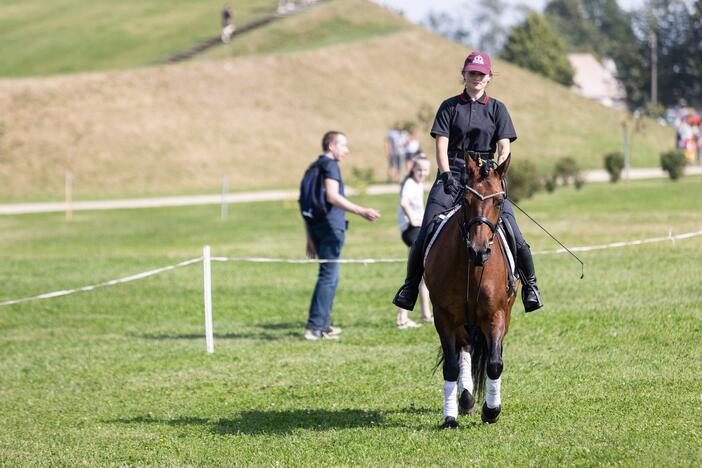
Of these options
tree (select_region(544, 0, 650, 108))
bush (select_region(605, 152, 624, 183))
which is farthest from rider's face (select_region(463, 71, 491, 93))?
tree (select_region(544, 0, 650, 108))

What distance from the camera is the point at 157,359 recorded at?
46.0 ft

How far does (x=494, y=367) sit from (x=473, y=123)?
6.96 feet

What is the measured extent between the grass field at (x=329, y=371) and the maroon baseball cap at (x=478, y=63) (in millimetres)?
3028

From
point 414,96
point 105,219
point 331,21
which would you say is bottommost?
point 105,219

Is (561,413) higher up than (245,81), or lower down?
lower down

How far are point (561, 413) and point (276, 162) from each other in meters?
57.5

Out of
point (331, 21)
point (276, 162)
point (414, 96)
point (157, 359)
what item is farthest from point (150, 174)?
point (157, 359)

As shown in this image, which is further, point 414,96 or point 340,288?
point 414,96

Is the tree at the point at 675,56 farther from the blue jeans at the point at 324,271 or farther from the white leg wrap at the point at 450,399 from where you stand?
the white leg wrap at the point at 450,399

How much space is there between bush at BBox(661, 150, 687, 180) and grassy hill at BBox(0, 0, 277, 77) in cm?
4848

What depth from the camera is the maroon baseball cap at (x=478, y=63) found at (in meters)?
9.21

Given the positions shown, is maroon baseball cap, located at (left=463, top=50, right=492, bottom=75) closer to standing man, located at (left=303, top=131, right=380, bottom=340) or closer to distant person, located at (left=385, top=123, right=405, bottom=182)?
standing man, located at (left=303, top=131, right=380, bottom=340)

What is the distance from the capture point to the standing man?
1412 cm

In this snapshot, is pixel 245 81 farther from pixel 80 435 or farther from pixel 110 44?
pixel 80 435
